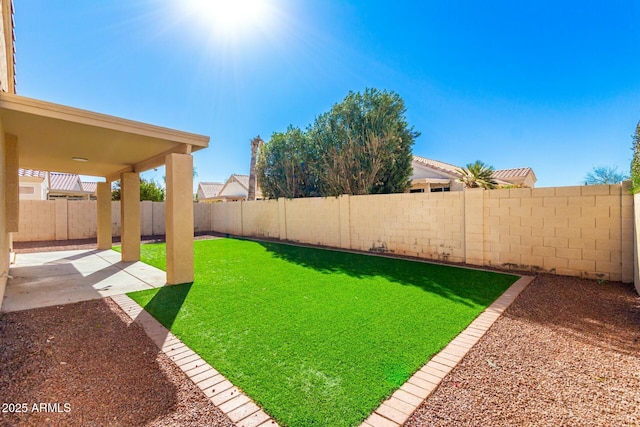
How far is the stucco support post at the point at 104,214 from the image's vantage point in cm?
1215

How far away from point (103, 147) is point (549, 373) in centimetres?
959

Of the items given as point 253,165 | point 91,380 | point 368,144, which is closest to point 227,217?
point 253,165

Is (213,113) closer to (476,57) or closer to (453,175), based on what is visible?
(476,57)

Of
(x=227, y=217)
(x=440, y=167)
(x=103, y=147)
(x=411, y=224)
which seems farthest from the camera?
(x=440, y=167)

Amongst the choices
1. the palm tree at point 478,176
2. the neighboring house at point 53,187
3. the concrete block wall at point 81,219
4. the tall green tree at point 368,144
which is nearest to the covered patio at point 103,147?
the concrete block wall at point 81,219

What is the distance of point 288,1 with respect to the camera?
8.77 meters

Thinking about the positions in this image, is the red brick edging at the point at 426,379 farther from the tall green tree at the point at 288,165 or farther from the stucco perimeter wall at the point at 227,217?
the stucco perimeter wall at the point at 227,217

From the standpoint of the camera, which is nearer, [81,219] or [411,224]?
[411,224]

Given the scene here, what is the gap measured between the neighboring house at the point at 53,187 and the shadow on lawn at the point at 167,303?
24.8m

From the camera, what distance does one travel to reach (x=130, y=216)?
32.6 ft

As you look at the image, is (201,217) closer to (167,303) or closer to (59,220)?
(59,220)

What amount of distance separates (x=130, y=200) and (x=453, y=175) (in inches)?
700

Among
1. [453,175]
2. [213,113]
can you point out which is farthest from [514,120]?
[213,113]

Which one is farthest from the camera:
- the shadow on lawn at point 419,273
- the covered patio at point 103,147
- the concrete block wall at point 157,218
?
the concrete block wall at point 157,218
